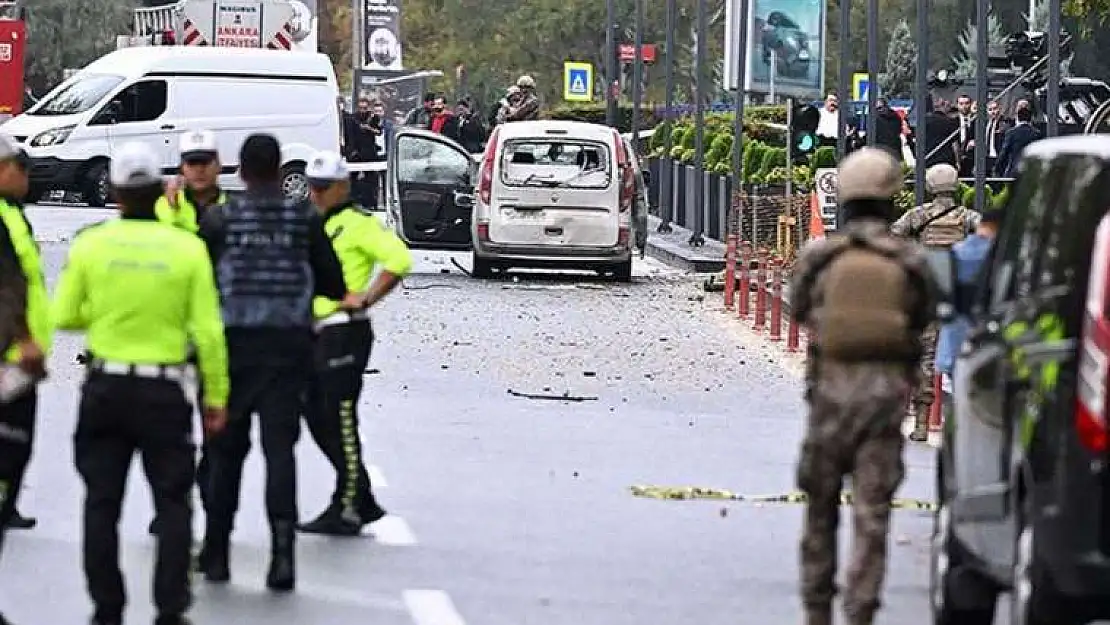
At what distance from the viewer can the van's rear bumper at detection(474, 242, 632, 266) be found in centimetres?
3198

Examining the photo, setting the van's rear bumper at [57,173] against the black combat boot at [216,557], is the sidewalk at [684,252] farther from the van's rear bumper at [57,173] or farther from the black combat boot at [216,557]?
the black combat boot at [216,557]

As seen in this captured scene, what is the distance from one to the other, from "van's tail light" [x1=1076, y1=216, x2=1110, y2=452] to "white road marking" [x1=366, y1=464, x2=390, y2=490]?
7103mm

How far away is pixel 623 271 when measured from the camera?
107ft

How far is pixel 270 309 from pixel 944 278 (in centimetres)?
268

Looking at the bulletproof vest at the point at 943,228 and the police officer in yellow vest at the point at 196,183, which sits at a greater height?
the police officer in yellow vest at the point at 196,183

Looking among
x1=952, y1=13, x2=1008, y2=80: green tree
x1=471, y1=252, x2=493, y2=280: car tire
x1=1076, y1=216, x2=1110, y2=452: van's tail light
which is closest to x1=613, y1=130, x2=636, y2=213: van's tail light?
x1=471, y1=252, x2=493, y2=280: car tire

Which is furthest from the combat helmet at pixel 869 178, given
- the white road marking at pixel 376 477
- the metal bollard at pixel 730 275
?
the metal bollard at pixel 730 275

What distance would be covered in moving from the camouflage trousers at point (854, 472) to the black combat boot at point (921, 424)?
8644 mm

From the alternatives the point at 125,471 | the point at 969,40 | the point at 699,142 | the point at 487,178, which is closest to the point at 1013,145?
the point at 487,178

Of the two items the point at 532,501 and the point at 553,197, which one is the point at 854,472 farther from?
the point at 553,197

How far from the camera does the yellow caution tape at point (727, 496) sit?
14.8m

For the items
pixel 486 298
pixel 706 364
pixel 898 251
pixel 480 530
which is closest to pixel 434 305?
pixel 486 298

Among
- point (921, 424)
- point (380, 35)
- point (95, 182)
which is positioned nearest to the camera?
point (921, 424)

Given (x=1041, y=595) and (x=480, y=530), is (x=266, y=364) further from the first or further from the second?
(x=1041, y=595)
